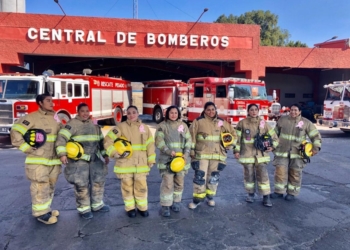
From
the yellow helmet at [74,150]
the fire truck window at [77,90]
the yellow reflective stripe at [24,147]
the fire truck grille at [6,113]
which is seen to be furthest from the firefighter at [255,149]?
the fire truck window at [77,90]

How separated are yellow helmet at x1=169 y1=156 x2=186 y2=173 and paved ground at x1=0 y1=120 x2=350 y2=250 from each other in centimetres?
66

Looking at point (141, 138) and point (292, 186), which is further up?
point (141, 138)

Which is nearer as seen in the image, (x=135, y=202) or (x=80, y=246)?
(x=80, y=246)

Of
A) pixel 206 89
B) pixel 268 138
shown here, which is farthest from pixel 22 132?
pixel 206 89

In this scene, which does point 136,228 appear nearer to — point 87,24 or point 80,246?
point 80,246

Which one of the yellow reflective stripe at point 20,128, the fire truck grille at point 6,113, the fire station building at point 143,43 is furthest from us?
the fire station building at point 143,43

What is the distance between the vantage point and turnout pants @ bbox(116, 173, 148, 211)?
12.6ft

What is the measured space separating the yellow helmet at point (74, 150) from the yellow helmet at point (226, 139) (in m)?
1.89

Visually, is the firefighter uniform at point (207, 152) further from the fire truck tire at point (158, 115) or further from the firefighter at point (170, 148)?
the fire truck tire at point (158, 115)

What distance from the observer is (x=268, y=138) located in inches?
173

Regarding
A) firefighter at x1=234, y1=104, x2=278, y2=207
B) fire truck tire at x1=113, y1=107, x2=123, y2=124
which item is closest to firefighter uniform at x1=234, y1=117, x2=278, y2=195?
firefighter at x1=234, y1=104, x2=278, y2=207

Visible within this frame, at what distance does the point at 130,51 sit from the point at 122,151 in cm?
1255

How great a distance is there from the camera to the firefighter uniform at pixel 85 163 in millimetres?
3787

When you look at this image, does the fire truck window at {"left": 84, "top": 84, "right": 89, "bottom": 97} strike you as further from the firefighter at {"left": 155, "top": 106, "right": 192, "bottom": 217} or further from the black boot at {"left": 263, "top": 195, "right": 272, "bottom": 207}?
the black boot at {"left": 263, "top": 195, "right": 272, "bottom": 207}
